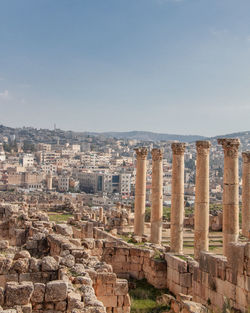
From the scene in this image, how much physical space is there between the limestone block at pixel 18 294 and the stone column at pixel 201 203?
13.9m

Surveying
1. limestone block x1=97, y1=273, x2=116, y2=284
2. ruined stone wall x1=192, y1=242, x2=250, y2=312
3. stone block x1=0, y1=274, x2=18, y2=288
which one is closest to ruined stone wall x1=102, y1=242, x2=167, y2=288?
ruined stone wall x1=192, y1=242, x2=250, y2=312

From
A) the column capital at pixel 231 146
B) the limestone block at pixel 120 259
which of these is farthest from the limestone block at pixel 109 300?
the column capital at pixel 231 146

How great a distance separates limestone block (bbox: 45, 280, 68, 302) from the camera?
8570mm

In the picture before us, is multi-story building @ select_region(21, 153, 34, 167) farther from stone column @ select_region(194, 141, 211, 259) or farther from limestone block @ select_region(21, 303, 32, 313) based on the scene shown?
limestone block @ select_region(21, 303, 32, 313)

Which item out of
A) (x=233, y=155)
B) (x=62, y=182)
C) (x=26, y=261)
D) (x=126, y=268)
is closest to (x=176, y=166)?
(x=233, y=155)

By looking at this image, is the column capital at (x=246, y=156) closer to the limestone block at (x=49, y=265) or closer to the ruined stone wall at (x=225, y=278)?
the ruined stone wall at (x=225, y=278)

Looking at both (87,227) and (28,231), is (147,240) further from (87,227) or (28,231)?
(28,231)

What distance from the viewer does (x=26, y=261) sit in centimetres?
1082

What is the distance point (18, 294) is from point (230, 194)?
44.2ft

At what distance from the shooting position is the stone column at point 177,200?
22562 millimetres

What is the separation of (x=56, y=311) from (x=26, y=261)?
2530 mm

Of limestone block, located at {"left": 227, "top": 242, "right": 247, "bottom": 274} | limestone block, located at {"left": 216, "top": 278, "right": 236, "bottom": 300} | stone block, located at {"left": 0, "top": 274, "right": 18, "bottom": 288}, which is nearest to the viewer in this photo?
stone block, located at {"left": 0, "top": 274, "right": 18, "bottom": 288}

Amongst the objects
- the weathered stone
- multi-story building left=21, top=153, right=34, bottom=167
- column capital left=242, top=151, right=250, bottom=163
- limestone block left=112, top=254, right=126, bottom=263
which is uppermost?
multi-story building left=21, top=153, right=34, bottom=167

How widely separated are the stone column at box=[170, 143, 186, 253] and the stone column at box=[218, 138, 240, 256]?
337 cm
